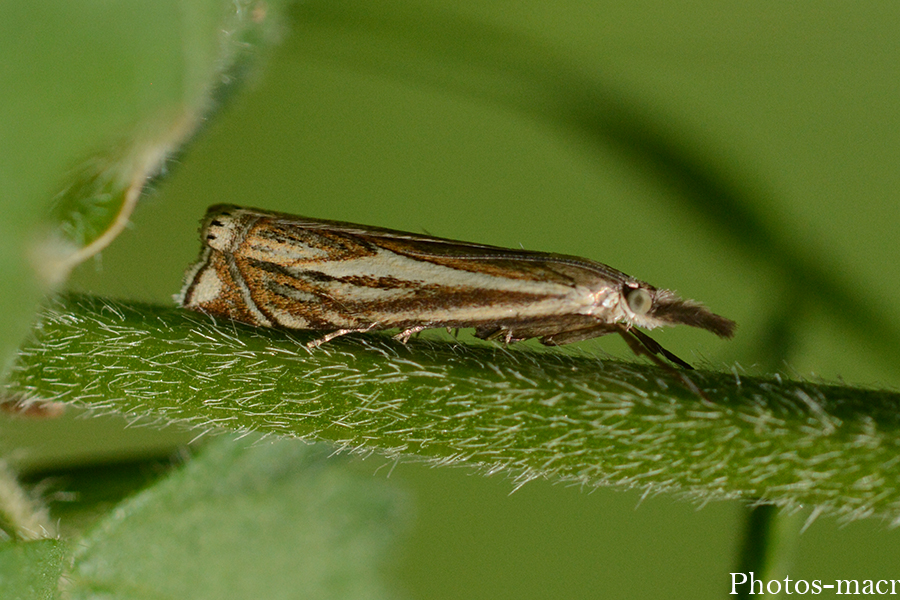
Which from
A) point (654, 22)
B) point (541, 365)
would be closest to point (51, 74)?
point (541, 365)

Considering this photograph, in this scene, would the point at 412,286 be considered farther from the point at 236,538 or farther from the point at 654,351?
the point at 236,538

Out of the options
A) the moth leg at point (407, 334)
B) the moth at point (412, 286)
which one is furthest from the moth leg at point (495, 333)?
the moth leg at point (407, 334)

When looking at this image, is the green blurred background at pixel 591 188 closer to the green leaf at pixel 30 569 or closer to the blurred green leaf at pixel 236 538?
the blurred green leaf at pixel 236 538

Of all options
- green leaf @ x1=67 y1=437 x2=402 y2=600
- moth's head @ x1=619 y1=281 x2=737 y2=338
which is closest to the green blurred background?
green leaf @ x1=67 y1=437 x2=402 y2=600

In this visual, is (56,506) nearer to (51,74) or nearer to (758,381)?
(51,74)

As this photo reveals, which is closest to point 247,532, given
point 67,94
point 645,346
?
point 645,346

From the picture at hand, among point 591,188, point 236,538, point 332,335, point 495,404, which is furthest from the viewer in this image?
point 591,188

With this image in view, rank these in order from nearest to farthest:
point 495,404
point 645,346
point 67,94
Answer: point 67,94
point 495,404
point 645,346
